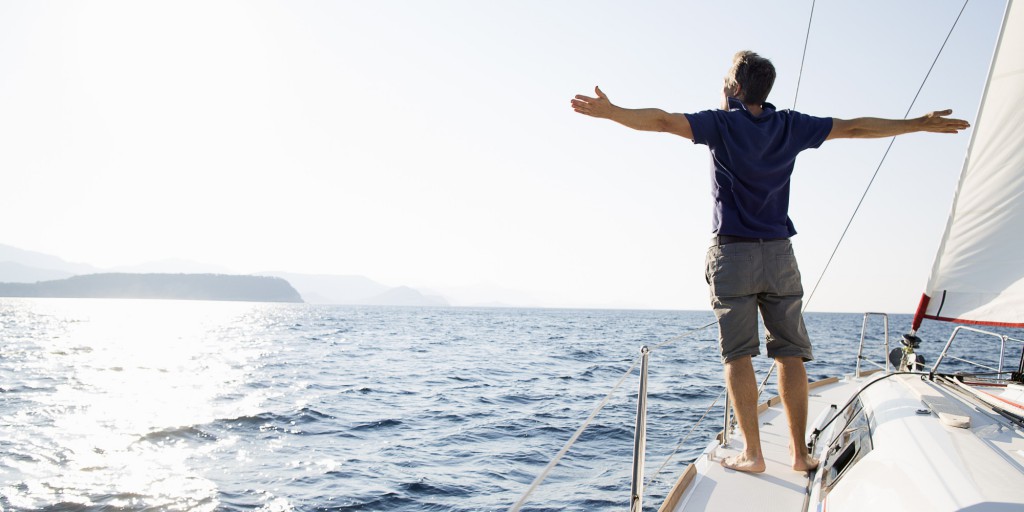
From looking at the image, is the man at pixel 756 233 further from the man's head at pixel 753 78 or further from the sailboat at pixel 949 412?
the sailboat at pixel 949 412

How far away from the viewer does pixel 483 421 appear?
822cm

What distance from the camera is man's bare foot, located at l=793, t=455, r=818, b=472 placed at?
102 inches

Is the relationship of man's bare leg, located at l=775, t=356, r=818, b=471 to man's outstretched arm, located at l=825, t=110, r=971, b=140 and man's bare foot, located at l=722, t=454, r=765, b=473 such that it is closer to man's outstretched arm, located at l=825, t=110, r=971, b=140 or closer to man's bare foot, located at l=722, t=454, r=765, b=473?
man's bare foot, located at l=722, t=454, r=765, b=473

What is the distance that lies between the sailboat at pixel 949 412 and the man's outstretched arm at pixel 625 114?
119 cm

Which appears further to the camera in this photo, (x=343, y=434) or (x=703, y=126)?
(x=343, y=434)

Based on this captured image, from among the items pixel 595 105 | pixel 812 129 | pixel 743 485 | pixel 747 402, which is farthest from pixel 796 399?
pixel 595 105

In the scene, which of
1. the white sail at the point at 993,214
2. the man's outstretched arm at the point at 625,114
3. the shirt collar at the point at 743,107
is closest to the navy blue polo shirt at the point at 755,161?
the shirt collar at the point at 743,107

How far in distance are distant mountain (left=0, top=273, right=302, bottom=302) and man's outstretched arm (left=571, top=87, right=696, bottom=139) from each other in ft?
549

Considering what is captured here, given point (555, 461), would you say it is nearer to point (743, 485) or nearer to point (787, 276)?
point (743, 485)

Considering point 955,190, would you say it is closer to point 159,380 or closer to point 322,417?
point 322,417

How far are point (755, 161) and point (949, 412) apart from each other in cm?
105

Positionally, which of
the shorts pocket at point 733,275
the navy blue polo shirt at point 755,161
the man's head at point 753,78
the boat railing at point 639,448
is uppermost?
the man's head at point 753,78

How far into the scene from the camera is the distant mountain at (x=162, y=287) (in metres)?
143

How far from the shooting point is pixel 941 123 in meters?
2.70
